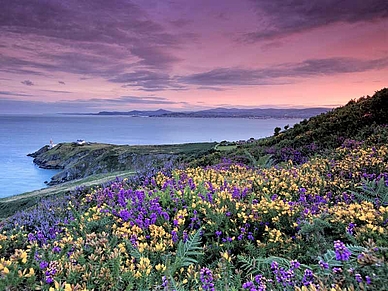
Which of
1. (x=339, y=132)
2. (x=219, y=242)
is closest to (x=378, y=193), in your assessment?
(x=219, y=242)

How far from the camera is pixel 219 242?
433cm

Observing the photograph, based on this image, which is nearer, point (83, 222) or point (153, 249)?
point (153, 249)

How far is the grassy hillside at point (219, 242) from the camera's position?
2.72 meters

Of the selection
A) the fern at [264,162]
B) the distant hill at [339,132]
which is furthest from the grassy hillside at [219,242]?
the distant hill at [339,132]

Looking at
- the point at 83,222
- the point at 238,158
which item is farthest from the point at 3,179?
the point at 83,222

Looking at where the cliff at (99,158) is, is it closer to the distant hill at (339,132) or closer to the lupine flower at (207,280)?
the distant hill at (339,132)

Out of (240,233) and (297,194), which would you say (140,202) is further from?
(297,194)

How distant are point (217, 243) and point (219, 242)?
0.29 meters

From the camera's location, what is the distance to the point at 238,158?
50.0 ft

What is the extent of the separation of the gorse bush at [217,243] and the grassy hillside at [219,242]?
16 millimetres

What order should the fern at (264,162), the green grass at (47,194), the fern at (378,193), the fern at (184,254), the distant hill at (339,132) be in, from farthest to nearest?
the green grass at (47,194)
the distant hill at (339,132)
the fern at (264,162)
the fern at (378,193)
the fern at (184,254)

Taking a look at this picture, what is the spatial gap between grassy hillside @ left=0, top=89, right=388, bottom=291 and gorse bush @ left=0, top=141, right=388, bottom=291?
16 mm

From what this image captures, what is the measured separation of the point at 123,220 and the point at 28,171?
112m

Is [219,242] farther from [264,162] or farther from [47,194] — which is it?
[47,194]
